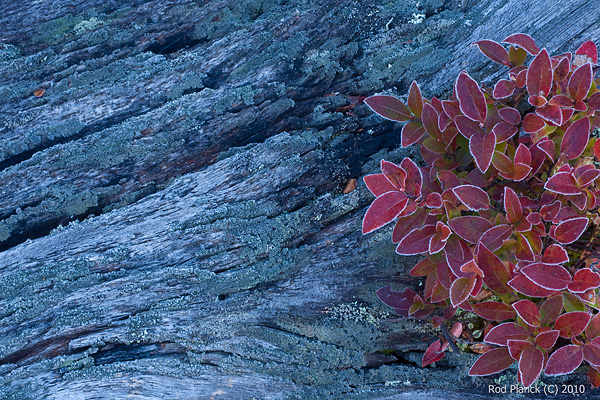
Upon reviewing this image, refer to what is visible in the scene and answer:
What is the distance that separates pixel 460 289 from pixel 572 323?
0.43 meters

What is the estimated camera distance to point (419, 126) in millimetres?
2209

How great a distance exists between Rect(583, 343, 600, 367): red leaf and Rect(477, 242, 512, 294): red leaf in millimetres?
341

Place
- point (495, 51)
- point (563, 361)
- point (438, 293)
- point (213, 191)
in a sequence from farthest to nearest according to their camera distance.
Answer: point (213, 191), point (495, 51), point (438, 293), point (563, 361)

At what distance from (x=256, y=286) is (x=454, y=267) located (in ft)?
3.60

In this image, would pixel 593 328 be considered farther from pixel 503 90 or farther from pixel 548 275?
pixel 503 90

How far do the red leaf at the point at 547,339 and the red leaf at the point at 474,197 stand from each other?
537 millimetres

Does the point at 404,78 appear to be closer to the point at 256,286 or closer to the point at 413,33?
the point at 413,33

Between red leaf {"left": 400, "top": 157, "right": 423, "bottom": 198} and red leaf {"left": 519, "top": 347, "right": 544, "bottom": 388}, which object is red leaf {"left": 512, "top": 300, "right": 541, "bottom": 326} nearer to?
red leaf {"left": 519, "top": 347, "right": 544, "bottom": 388}

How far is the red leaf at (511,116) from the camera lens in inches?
77.4

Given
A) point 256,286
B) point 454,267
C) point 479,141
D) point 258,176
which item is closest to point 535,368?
point 454,267

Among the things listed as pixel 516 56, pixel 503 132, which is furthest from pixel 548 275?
pixel 516 56

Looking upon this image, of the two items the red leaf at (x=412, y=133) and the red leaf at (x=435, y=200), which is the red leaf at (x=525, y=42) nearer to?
Result: the red leaf at (x=412, y=133)

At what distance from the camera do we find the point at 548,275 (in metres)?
1.74

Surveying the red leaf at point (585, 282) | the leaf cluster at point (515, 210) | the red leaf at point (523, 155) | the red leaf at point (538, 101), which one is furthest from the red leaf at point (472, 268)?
the red leaf at point (538, 101)
